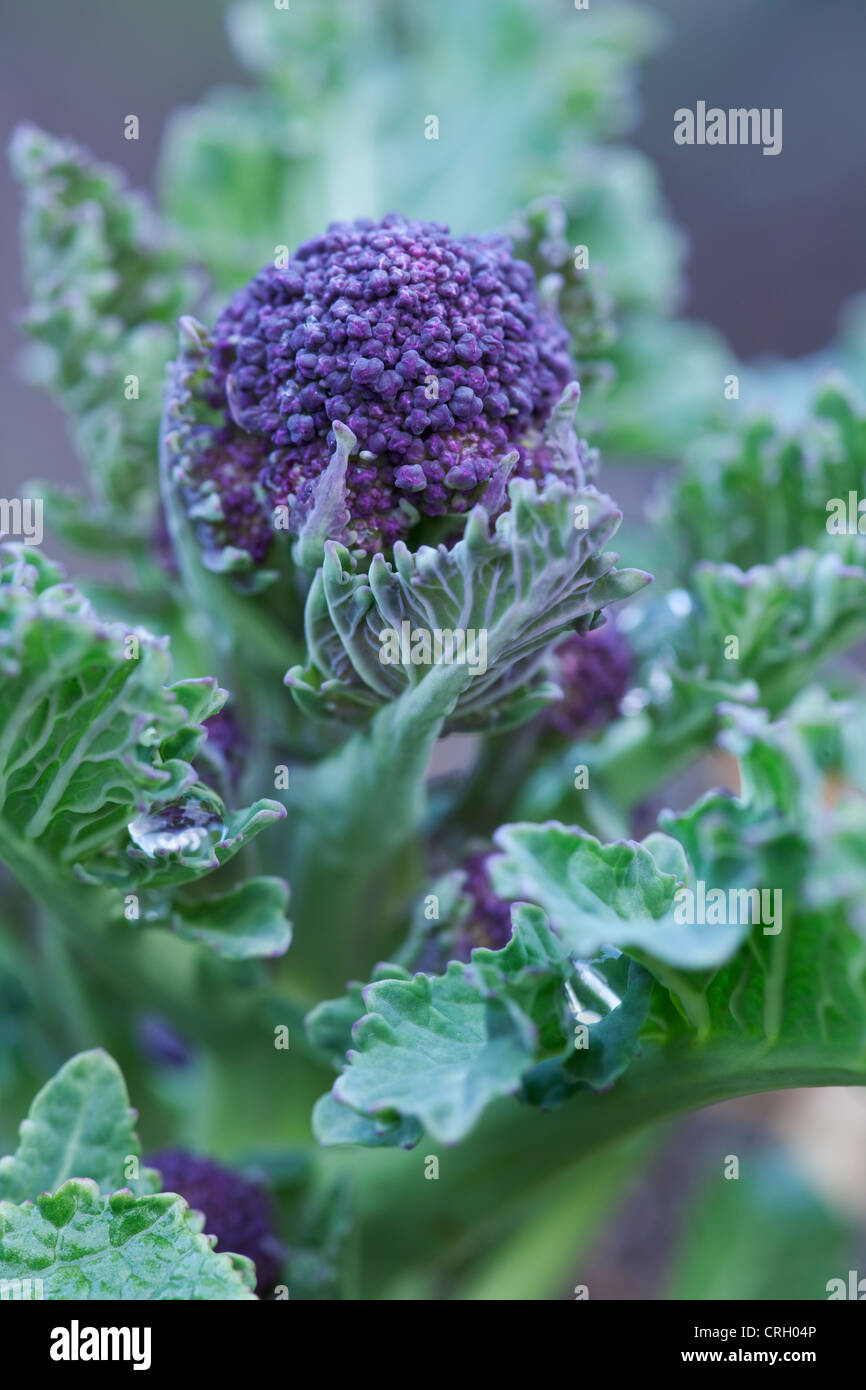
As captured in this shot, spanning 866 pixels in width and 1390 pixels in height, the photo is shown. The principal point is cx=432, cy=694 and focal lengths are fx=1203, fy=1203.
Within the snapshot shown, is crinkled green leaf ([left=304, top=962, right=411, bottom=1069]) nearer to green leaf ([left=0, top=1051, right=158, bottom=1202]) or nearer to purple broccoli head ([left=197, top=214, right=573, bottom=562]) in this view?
green leaf ([left=0, top=1051, right=158, bottom=1202])

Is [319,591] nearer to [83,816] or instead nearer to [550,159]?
[83,816]

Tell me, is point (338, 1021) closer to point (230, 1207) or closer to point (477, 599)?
point (230, 1207)

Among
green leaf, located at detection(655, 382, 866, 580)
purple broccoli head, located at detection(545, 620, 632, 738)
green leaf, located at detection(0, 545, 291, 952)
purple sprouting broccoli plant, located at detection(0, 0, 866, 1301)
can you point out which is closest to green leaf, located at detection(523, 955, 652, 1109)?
purple sprouting broccoli plant, located at detection(0, 0, 866, 1301)

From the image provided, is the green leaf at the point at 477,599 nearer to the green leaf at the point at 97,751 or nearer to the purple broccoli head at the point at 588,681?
the green leaf at the point at 97,751

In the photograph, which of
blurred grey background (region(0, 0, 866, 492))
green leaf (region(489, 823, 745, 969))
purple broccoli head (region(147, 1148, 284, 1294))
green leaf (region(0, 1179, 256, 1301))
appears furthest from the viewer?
blurred grey background (region(0, 0, 866, 492))

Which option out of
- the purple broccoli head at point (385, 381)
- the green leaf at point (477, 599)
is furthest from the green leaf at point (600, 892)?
the purple broccoli head at point (385, 381)

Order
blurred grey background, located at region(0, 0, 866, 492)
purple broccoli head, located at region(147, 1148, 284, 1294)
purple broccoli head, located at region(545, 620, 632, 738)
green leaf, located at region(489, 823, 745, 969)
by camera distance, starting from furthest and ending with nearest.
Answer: blurred grey background, located at region(0, 0, 866, 492) → purple broccoli head, located at region(545, 620, 632, 738) → purple broccoli head, located at region(147, 1148, 284, 1294) → green leaf, located at region(489, 823, 745, 969)

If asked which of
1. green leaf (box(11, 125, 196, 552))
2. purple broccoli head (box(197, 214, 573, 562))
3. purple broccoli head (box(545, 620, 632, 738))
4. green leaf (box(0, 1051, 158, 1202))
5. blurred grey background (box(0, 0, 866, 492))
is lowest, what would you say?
green leaf (box(0, 1051, 158, 1202))
